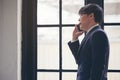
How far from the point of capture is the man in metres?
1.80

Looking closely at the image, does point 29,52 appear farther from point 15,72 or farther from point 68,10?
point 68,10

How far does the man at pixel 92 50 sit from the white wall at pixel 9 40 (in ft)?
2.02

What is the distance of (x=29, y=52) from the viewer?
2.44 metres

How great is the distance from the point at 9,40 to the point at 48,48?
0.37 meters

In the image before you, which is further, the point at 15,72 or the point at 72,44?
the point at 15,72

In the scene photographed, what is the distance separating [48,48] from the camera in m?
2.46

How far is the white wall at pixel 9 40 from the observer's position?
7.68 ft

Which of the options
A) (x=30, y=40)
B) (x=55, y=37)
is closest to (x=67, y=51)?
(x=55, y=37)

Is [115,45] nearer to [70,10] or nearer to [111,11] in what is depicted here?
[111,11]

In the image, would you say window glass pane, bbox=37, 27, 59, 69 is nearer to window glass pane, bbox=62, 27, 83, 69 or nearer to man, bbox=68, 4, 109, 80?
window glass pane, bbox=62, 27, 83, 69

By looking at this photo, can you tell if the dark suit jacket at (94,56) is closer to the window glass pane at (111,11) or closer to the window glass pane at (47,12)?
the window glass pane at (111,11)

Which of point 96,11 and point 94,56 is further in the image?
point 96,11

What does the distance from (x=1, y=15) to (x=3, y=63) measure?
0.43m

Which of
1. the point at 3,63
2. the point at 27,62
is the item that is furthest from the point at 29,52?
the point at 3,63
